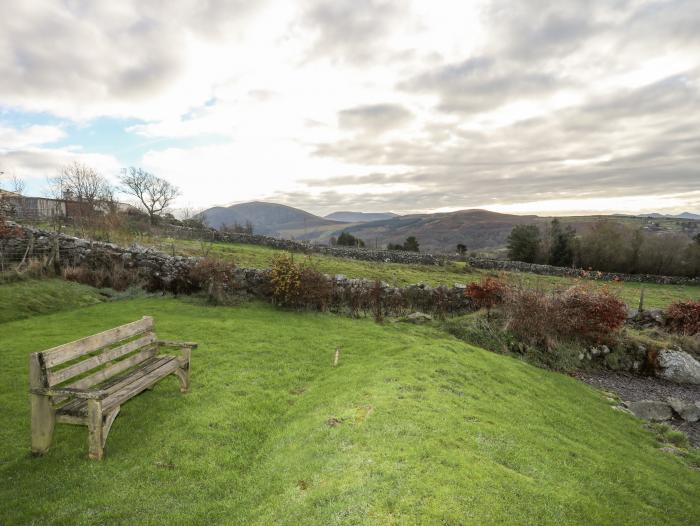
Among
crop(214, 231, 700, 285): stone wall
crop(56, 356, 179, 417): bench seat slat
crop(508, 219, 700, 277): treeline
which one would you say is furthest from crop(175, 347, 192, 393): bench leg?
crop(508, 219, 700, 277): treeline

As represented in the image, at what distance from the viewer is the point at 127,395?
5.93 meters

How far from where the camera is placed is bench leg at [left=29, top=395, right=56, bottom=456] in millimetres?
5266

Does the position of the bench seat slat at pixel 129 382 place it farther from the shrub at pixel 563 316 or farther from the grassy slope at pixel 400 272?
the grassy slope at pixel 400 272

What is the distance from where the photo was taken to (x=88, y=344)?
19.7 feet

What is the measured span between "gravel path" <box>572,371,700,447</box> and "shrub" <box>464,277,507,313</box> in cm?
438

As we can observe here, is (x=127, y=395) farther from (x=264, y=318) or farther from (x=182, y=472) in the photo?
(x=264, y=318)

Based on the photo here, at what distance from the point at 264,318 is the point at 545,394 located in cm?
996

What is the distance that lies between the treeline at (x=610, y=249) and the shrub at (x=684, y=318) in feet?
98.8

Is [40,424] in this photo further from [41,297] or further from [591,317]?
[591,317]

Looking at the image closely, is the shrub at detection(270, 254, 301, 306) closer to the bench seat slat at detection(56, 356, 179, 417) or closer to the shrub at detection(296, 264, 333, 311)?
the shrub at detection(296, 264, 333, 311)

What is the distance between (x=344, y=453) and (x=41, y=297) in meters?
14.8

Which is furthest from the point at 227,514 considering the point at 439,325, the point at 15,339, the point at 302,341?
the point at 439,325

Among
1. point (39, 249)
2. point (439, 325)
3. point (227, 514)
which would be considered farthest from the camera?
point (39, 249)

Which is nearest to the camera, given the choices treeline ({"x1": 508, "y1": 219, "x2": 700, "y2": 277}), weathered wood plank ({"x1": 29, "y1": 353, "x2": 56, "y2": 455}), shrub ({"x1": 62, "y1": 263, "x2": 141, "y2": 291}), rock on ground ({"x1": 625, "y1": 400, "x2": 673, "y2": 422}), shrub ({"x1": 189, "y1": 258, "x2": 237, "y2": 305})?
weathered wood plank ({"x1": 29, "y1": 353, "x2": 56, "y2": 455})
